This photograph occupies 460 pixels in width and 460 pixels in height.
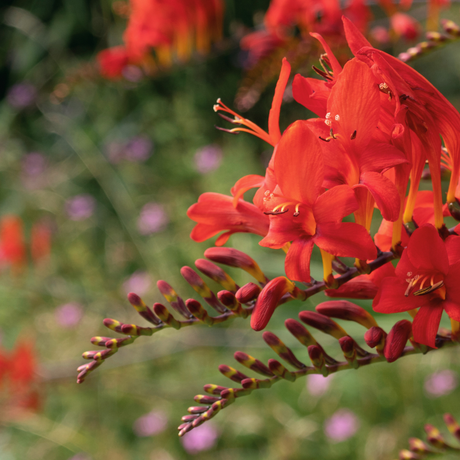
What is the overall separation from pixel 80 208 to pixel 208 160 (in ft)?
2.55

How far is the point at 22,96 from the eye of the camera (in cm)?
244

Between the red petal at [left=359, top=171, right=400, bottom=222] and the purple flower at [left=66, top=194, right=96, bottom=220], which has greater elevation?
the red petal at [left=359, top=171, right=400, bottom=222]

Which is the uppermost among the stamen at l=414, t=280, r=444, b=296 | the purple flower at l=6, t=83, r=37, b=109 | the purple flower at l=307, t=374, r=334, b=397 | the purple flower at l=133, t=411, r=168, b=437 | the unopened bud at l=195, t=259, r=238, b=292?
the stamen at l=414, t=280, r=444, b=296

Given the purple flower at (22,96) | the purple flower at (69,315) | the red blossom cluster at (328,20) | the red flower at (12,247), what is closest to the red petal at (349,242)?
the red blossom cluster at (328,20)

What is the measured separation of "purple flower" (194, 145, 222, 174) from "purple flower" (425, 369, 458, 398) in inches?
39.1

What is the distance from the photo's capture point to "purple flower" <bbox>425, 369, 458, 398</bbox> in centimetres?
110

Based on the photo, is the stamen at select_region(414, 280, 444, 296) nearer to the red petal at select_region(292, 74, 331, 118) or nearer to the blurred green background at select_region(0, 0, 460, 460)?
the red petal at select_region(292, 74, 331, 118)

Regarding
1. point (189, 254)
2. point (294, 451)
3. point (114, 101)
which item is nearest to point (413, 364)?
point (294, 451)

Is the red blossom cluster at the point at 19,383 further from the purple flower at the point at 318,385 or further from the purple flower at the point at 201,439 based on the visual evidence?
the purple flower at the point at 318,385

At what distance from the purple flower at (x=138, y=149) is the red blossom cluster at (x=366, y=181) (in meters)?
1.84

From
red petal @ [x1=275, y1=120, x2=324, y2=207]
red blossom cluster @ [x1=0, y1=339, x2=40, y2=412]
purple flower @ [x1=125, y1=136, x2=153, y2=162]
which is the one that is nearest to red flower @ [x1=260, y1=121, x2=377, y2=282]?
red petal @ [x1=275, y1=120, x2=324, y2=207]

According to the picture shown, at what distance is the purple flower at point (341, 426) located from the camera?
1078 mm

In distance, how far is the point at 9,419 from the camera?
1.26 m

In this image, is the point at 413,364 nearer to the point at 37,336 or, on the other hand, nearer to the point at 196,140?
the point at 196,140
